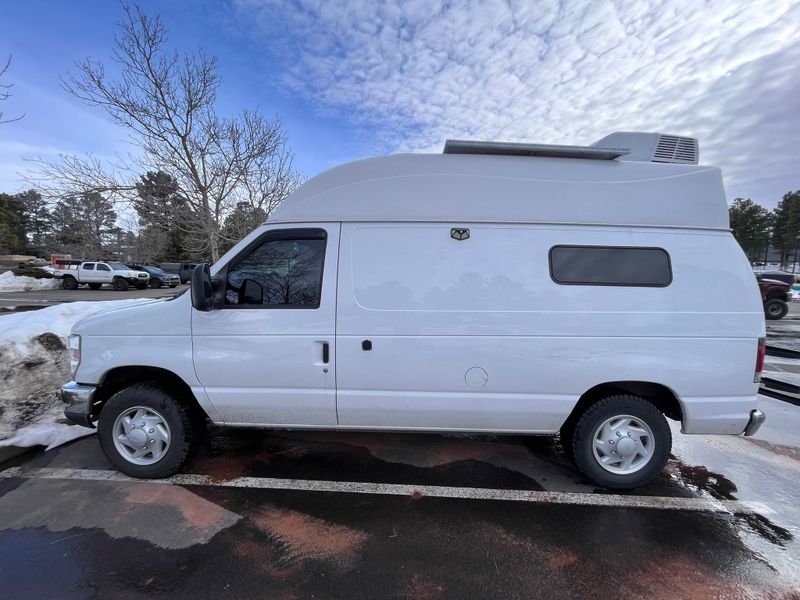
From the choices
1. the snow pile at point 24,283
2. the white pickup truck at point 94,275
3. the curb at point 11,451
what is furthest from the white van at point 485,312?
the snow pile at point 24,283

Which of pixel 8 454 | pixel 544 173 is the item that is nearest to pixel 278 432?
pixel 8 454

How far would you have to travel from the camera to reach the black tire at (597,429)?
309 cm

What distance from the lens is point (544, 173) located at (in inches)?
120

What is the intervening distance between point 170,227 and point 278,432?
30.2 ft

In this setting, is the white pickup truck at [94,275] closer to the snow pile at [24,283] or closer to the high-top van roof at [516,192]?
the snow pile at [24,283]

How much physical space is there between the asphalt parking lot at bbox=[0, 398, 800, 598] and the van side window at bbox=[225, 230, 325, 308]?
63.5 inches

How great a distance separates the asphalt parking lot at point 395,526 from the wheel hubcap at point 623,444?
0.26 metres

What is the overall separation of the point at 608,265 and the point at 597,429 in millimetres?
1350

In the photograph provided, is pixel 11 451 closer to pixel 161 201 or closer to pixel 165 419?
pixel 165 419

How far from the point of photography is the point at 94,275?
26.5m

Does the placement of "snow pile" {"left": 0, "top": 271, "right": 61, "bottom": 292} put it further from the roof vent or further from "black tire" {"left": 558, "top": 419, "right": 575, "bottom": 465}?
the roof vent

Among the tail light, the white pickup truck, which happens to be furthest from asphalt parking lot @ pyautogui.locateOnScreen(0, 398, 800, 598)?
the white pickup truck

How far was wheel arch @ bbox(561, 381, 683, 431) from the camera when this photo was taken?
312 cm

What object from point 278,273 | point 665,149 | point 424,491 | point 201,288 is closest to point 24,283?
point 201,288
